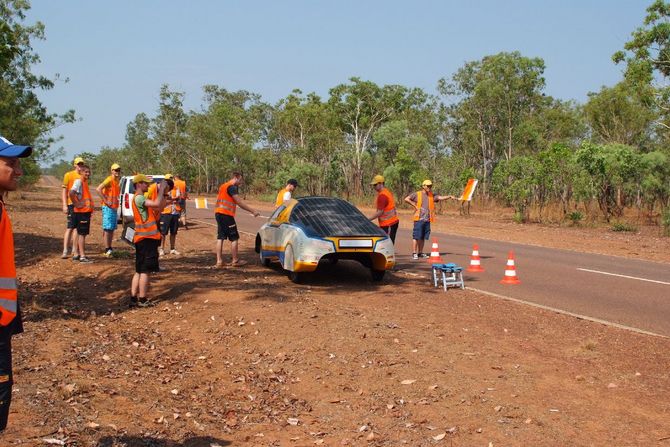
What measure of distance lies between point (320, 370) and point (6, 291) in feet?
12.6

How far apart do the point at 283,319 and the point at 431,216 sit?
7.26 meters

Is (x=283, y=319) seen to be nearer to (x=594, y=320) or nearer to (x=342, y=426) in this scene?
(x=342, y=426)

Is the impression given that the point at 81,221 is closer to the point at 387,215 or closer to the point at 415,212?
the point at 387,215

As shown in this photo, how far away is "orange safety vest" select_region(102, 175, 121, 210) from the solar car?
12.8 feet

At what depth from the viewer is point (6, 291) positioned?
3201 millimetres

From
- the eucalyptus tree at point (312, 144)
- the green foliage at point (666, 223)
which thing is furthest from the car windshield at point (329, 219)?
the eucalyptus tree at point (312, 144)

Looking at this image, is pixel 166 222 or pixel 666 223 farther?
pixel 666 223

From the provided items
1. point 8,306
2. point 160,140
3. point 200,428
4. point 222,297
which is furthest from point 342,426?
point 160,140

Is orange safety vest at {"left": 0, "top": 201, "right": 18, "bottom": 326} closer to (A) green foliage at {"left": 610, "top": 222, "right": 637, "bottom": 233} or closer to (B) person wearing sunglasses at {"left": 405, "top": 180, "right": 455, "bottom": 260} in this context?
(B) person wearing sunglasses at {"left": 405, "top": 180, "right": 455, "bottom": 260}

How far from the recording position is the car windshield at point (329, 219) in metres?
10.7

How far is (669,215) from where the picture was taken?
23.0 meters

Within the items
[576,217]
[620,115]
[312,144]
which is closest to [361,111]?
[312,144]

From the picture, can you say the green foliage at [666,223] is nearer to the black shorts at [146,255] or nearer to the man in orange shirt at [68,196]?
the man in orange shirt at [68,196]

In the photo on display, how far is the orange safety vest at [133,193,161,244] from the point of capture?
9.31 meters
